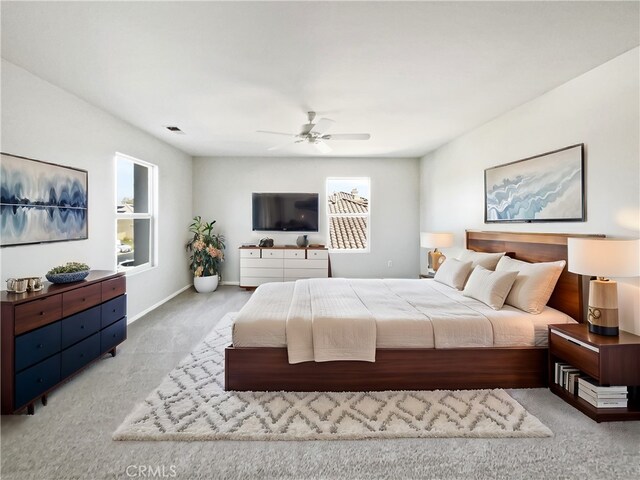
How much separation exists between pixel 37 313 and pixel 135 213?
2.49 m

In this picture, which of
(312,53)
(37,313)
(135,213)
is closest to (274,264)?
(135,213)

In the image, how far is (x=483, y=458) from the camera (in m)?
1.72

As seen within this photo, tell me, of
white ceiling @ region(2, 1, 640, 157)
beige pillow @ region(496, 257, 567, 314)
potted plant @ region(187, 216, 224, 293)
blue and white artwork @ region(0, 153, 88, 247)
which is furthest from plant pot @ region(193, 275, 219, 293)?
beige pillow @ region(496, 257, 567, 314)

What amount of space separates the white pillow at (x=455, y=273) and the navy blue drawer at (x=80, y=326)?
3.61 meters

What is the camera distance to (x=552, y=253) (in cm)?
291

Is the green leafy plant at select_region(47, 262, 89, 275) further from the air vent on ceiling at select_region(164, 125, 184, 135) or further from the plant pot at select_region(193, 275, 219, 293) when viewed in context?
the plant pot at select_region(193, 275, 219, 293)

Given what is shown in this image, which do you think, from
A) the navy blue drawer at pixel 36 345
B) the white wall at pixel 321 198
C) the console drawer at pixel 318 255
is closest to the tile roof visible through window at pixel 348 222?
the white wall at pixel 321 198

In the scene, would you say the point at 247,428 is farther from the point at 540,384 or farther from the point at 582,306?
the point at 582,306

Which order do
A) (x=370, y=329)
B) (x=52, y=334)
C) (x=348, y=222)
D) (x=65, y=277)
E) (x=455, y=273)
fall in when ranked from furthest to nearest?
(x=348, y=222) → (x=455, y=273) → (x=65, y=277) → (x=370, y=329) → (x=52, y=334)

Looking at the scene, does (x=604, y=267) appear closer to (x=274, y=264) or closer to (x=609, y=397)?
(x=609, y=397)

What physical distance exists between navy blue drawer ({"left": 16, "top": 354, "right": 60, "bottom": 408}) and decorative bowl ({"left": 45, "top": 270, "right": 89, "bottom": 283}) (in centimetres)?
59

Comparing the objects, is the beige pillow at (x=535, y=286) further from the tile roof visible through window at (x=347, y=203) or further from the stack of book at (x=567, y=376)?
the tile roof visible through window at (x=347, y=203)

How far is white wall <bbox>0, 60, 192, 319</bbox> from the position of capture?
2.46 meters

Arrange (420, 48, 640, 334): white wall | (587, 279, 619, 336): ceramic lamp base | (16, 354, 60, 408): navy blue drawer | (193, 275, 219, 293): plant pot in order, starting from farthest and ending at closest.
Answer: (193, 275, 219, 293): plant pot → (420, 48, 640, 334): white wall → (587, 279, 619, 336): ceramic lamp base → (16, 354, 60, 408): navy blue drawer
